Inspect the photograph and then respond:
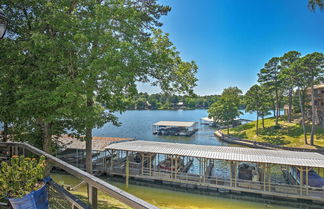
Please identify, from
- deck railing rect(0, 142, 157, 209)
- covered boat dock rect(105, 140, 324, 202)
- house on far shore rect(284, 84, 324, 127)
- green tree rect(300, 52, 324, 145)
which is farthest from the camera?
house on far shore rect(284, 84, 324, 127)

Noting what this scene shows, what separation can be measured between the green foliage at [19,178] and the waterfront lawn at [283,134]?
107 ft

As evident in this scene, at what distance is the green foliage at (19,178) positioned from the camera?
2.46m

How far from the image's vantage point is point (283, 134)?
33.2 m

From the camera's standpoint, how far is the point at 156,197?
1408cm

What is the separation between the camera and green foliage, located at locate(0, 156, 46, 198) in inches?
96.8

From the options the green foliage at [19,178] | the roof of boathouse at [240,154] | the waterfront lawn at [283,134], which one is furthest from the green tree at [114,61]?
the waterfront lawn at [283,134]

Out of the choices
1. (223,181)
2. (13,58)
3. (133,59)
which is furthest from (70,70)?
(223,181)

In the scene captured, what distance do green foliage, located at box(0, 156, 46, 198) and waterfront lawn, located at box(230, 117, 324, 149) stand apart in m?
32.7

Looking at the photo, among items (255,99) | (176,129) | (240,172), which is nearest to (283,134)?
(255,99)

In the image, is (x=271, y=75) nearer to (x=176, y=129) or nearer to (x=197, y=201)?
(x=176, y=129)

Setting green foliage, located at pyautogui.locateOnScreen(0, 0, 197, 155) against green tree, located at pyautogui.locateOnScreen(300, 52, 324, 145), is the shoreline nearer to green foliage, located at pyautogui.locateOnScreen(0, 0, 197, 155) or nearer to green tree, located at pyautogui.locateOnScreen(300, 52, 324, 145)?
green tree, located at pyautogui.locateOnScreen(300, 52, 324, 145)

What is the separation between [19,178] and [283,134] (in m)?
37.5

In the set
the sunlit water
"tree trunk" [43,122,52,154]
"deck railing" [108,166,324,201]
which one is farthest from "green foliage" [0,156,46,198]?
"deck railing" [108,166,324,201]

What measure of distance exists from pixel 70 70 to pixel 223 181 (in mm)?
12554
